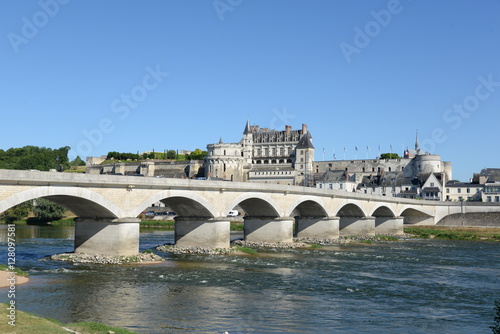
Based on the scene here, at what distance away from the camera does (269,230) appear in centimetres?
5672

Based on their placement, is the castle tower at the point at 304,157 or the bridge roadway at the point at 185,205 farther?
the castle tower at the point at 304,157

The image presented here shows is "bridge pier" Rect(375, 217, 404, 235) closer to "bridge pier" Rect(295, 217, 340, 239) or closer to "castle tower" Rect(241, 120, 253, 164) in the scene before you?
"bridge pier" Rect(295, 217, 340, 239)

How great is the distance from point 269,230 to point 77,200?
2438 cm

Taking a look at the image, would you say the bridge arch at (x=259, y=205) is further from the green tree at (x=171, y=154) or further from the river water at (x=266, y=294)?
the green tree at (x=171, y=154)

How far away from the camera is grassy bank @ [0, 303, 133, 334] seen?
16.7m

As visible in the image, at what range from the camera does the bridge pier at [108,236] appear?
38062 mm

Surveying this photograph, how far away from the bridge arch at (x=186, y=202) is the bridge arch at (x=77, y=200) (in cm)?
345

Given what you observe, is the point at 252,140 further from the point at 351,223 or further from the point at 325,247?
the point at 325,247

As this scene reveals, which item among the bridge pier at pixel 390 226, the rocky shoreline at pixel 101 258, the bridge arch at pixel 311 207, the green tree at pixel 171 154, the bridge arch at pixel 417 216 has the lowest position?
the rocky shoreline at pixel 101 258

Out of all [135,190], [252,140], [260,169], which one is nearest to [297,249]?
[135,190]

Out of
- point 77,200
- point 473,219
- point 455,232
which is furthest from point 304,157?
point 77,200

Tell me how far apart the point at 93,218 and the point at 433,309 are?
2333cm

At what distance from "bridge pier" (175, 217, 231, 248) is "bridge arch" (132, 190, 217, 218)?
513mm

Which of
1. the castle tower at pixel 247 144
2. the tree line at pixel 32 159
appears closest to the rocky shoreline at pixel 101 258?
the tree line at pixel 32 159
